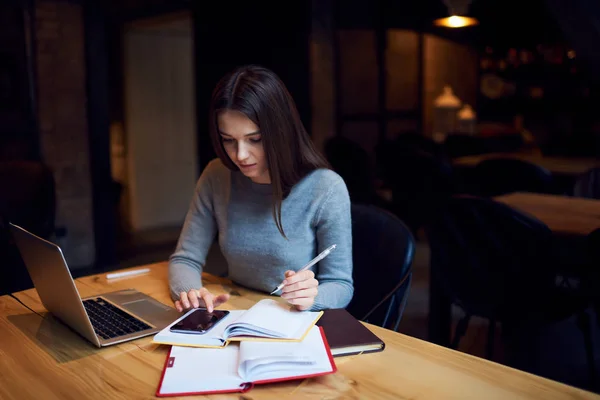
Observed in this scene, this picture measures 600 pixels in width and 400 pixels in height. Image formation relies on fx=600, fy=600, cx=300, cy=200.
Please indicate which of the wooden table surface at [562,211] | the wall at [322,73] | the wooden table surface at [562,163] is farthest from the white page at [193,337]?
the wall at [322,73]

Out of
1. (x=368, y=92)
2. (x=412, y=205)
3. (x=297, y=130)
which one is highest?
(x=368, y=92)

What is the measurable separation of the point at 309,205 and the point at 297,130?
22cm

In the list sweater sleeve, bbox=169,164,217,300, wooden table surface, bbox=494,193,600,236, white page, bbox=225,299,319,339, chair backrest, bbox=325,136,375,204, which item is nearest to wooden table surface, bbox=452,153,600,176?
chair backrest, bbox=325,136,375,204

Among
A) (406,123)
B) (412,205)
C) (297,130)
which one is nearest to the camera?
(297,130)

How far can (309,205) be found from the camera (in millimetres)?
1751

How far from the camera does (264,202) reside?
1.81m

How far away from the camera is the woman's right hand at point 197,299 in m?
1.46

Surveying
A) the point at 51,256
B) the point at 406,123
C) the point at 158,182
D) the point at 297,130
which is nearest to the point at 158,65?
the point at 158,182

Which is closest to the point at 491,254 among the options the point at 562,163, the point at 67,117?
the point at 562,163

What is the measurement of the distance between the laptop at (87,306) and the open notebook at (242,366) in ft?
0.69

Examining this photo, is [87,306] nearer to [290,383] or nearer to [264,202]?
[264,202]

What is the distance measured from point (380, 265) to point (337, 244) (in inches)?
7.3

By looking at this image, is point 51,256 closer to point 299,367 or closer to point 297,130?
point 299,367

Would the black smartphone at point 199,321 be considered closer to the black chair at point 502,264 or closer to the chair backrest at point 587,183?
the black chair at point 502,264
